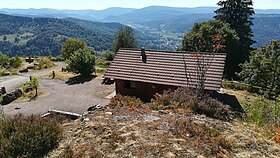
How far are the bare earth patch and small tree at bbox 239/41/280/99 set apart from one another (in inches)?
702

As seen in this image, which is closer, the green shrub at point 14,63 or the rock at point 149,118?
the rock at point 149,118

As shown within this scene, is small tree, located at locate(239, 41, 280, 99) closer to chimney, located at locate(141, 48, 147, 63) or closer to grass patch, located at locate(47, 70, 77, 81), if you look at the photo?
chimney, located at locate(141, 48, 147, 63)

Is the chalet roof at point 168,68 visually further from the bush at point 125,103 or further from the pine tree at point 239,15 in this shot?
the pine tree at point 239,15

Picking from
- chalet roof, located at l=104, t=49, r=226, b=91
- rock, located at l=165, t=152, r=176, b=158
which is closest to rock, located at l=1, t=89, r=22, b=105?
chalet roof, located at l=104, t=49, r=226, b=91

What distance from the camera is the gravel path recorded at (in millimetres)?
20109

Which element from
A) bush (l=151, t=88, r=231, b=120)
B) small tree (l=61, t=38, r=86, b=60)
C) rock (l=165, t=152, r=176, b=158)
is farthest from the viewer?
small tree (l=61, t=38, r=86, b=60)

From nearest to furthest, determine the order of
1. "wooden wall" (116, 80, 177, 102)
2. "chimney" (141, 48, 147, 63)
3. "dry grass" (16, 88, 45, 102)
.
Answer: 1. "wooden wall" (116, 80, 177, 102)
2. "chimney" (141, 48, 147, 63)
3. "dry grass" (16, 88, 45, 102)

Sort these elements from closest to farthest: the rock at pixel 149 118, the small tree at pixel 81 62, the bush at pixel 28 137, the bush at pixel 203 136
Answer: the bush at pixel 28 137
the bush at pixel 203 136
the rock at pixel 149 118
the small tree at pixel 81 62

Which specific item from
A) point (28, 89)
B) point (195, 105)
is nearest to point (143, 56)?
point (28, 89)

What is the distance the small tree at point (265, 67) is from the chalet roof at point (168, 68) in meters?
6.26

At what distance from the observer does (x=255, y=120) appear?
891 centimetres

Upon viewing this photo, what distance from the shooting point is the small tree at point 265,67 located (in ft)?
76.8

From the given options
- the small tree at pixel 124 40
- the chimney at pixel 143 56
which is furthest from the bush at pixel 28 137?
the small tree at pixel 124 40

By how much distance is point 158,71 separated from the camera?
67.4ft
